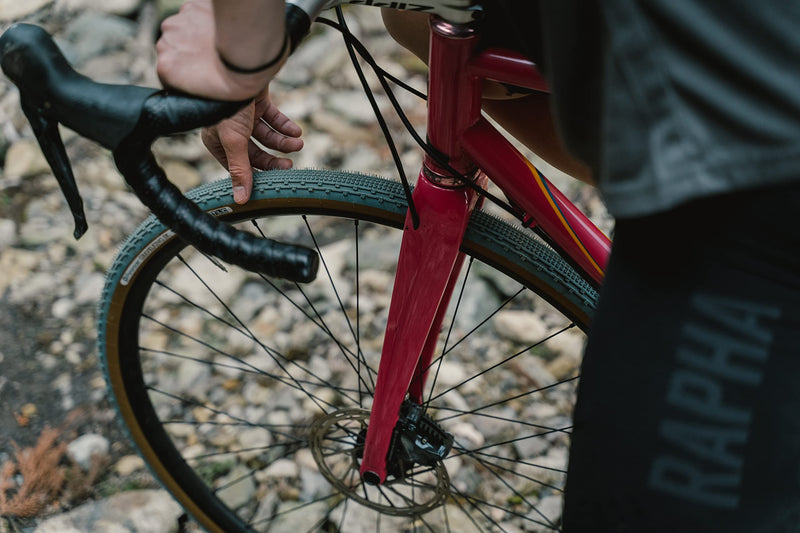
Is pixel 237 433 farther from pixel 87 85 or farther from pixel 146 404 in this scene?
pixel 87 85

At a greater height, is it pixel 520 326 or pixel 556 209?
pixel 520 326

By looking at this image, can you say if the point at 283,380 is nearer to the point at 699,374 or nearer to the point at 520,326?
the point at 520,326

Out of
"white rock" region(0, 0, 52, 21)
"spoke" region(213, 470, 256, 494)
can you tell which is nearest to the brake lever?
"spoke" region(213, 470, 256, 494)

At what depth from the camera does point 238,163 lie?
88 centimetres

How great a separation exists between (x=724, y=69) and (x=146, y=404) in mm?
1118

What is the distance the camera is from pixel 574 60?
51 centimetres

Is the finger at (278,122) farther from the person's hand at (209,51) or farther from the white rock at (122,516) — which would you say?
the white rock at (122,516)

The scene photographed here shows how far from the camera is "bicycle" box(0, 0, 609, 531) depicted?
66cm

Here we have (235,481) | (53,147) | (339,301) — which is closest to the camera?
(53,147)

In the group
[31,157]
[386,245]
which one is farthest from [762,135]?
[31,157]

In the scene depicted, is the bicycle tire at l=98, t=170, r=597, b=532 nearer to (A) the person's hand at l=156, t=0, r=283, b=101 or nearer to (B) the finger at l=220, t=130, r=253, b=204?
(B) the finger at l=220, t=130, r=253, b=204

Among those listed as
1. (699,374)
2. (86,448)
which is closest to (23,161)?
(86,448)

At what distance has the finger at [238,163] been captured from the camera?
0.86 metres

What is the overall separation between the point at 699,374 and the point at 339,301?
0.73 m
